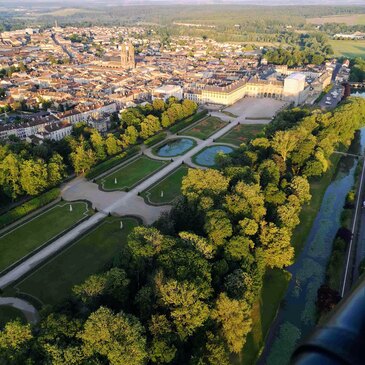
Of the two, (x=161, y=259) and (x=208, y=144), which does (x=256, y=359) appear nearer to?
(x=161, y=259)

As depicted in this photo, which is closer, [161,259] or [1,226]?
[161,259]

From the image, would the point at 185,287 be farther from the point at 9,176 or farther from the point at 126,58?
the point at 126,58

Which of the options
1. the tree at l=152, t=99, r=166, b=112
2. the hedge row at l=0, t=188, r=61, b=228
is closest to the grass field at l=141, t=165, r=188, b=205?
the hedge row at l=0, t=188, r=61, b=228

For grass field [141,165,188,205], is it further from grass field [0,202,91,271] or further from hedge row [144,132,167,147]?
hedge row [144,132,167,147]

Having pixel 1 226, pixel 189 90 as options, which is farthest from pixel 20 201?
pixel 189 90

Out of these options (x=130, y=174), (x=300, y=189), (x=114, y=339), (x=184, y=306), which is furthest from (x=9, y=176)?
(x=300, y=189)

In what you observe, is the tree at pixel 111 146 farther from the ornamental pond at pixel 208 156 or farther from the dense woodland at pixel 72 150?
the ornamental pond at pixel 208 156
